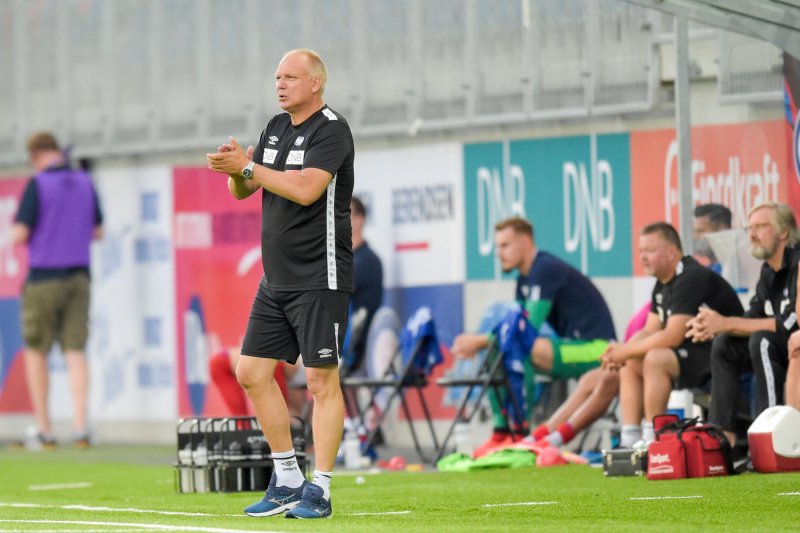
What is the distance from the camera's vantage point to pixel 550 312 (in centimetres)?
1277

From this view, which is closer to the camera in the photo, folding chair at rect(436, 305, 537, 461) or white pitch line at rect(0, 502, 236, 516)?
white pitch line at rect(0, 502, 236, 516)

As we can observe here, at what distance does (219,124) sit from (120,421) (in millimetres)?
2801

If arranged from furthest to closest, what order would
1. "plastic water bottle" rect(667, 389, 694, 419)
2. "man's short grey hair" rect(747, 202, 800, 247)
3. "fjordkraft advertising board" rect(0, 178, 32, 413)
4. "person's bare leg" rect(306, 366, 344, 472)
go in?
"fjordkraft advertising board" rect(0, 178, 32, 413) → "plastic water bottle" rect(667, 389, 694, 419) → "man's short grey hair" rect(747, 202, 800, 247) → "person's bare leg" rect(306, 366, 344, 472)

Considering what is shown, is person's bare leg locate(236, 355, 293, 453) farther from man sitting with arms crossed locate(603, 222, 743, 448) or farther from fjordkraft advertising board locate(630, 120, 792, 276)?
fjordkraft advertising board locate(630, 120, 792, 276)

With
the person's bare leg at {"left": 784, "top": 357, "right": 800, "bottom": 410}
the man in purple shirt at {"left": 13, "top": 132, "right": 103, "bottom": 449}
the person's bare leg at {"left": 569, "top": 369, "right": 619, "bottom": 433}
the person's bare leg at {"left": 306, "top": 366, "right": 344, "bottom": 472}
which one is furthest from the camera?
the man in purple shirt at {"left": 13, "top": 132, "right": 103, "bottom": 449}

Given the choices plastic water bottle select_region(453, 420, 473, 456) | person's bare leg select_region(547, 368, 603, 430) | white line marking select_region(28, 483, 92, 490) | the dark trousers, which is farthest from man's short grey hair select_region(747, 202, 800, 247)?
white line marking select_region(28, 483, 92, 490)

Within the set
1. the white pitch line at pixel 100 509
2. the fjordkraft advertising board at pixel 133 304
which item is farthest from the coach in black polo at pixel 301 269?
the fjordkraft advertising board at pixel 133 304

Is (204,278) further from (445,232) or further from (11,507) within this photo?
(11,507)

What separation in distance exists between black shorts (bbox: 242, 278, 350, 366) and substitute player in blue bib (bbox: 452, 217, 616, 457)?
14.7 ft

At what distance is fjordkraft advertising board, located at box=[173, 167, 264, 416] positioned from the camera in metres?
16.1

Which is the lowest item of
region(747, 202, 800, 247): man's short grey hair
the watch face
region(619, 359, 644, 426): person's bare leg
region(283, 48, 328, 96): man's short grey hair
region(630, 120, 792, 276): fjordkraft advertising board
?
region(619, 359, 644, 426): person's bare leg

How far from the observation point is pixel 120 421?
1714 centimetres

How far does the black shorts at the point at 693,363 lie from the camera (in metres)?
10.9

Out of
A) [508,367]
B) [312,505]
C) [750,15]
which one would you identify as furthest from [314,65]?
[508,367]
